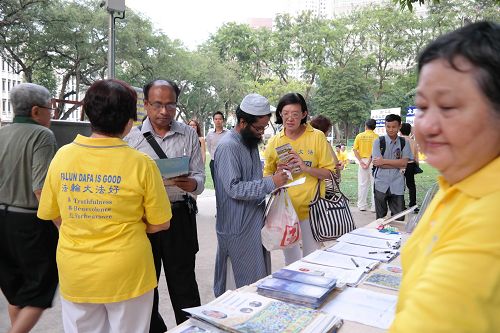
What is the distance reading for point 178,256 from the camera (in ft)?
7.92

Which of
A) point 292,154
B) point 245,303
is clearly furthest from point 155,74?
point 245,303

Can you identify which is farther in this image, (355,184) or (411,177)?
(355,184)

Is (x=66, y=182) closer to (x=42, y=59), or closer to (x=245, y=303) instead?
(x=245, y=303)

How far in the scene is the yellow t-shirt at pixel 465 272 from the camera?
52cm

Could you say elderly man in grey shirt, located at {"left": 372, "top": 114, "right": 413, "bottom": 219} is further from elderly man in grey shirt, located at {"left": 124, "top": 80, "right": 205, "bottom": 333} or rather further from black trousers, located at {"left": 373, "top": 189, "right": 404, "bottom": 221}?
elderly man in grey shirt, located at {"left": 124, "top": 80, "right": 205, "bottom": 333}

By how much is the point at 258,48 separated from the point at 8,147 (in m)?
29.2

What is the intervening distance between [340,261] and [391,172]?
3089 millimetres

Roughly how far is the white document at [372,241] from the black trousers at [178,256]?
0.93 meters

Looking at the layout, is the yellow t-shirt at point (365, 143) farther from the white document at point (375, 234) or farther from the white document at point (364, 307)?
the white document at point (364, 307)

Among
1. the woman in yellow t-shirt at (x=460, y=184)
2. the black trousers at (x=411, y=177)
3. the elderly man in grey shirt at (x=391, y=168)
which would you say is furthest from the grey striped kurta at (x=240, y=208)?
the black trousers at (x=411, y=177)

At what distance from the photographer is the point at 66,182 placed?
5.43 ft

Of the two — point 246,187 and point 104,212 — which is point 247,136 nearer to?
point 246,187

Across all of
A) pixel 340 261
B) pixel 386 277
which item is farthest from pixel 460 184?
pixel 340 261

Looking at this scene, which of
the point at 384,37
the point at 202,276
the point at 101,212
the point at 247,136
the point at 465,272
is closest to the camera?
the point at 465,272
